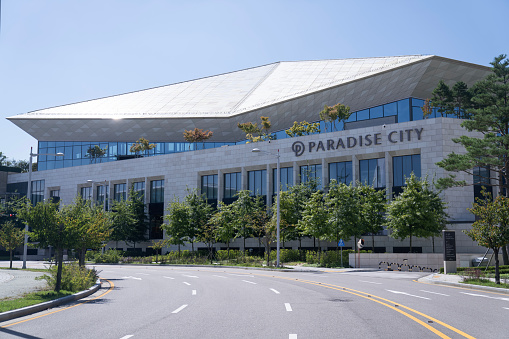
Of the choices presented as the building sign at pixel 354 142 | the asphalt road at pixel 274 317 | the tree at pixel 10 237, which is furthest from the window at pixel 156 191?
the asphalt road at pixel 274 317

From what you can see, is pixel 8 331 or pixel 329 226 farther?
pixel 329 226

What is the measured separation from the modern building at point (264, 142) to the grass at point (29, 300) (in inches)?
1365

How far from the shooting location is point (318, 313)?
13094 millimetres

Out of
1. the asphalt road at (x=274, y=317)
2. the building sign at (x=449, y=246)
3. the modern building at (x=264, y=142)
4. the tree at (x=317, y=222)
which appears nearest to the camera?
the asphalt road at (x=274, y=317)

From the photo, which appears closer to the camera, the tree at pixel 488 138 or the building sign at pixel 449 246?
the building sign at pixel 449 246

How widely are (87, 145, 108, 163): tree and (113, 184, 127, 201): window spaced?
8.68 m

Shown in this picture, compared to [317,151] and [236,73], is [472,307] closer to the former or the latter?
[317,151]

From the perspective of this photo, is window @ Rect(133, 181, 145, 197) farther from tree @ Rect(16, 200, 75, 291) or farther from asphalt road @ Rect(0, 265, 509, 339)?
asphalt road @ Rect(0, 265, 509, 339)

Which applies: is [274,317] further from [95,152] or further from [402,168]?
[95,152]

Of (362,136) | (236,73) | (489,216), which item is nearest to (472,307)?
(489,216)

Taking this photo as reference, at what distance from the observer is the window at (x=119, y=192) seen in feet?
235

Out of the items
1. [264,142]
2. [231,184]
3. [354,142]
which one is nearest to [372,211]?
[354,142]

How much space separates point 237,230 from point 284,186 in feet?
25.7

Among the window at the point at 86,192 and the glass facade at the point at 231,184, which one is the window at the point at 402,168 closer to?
the glass facade at the point at 231,184
